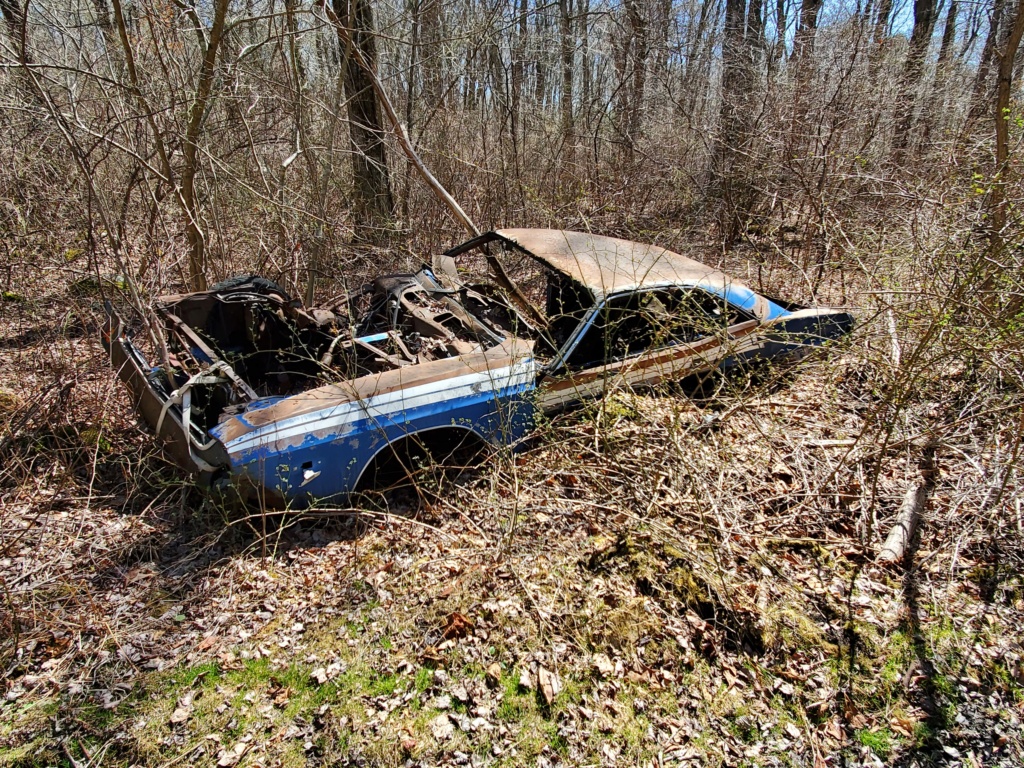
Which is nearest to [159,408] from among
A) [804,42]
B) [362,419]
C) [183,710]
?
[362,419]

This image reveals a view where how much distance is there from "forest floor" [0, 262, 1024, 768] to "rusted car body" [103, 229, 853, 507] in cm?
34

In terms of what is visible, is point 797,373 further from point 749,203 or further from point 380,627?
point 749,203

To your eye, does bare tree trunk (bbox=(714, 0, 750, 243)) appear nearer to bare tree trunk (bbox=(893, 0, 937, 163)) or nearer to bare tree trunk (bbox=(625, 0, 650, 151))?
bare tree trunk (bbox=(625, 0, 650, 151))

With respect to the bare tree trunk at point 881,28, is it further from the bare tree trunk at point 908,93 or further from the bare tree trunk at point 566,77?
the bare tree trunk at point 566,77

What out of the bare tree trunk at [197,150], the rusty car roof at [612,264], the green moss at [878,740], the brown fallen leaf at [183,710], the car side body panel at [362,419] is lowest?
the green moss at [878,740]

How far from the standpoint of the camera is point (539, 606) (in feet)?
10.3

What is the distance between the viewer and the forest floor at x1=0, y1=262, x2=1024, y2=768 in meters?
2.59

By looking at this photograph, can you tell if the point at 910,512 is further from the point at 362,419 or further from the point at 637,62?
the point at 637,62

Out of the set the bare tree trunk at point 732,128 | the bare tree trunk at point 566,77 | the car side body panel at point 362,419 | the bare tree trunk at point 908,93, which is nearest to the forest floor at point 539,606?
the car side body panel at point 362,419

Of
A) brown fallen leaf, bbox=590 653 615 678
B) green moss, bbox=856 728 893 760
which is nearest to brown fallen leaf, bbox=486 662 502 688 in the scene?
brown fallen leaf, bbox=590 653 615 678

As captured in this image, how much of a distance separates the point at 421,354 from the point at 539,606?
185 centimetres

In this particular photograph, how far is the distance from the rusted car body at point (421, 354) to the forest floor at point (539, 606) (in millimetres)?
343

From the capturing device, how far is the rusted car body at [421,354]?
339cm

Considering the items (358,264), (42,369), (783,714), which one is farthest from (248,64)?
(783,714)
